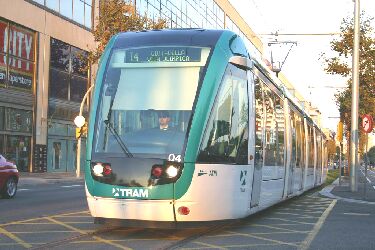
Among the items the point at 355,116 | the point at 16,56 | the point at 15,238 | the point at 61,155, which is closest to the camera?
the point at 15,238

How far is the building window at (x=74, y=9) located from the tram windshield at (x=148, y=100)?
27.5 m

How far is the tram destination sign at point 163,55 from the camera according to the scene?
9.20m

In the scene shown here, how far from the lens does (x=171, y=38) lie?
9.48 metres

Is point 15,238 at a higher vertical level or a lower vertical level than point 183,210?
lower

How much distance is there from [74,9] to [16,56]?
7.20 m

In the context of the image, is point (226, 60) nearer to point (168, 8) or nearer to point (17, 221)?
point (17, 221)

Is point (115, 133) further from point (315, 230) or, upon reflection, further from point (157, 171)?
point (315, 230)

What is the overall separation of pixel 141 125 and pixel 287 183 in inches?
254

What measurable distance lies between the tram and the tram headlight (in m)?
0.01

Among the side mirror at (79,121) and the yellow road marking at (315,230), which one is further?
the side mirror at (79,121)

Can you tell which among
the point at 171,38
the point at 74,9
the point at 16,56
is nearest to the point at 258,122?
the point at 171,38

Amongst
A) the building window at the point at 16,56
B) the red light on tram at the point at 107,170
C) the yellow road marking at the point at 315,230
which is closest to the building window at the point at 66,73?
the building window at the point at 16,56

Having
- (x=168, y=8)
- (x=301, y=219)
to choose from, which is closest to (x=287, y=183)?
(x=301, y=219)

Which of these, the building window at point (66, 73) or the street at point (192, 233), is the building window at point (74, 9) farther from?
the street at point (192, 233)
